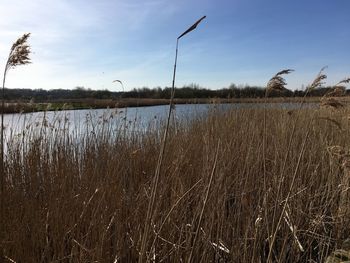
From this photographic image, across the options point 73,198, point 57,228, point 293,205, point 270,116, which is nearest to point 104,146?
point 73,198

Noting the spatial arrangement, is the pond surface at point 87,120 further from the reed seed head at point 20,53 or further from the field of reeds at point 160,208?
the reed seed head at point 20,53

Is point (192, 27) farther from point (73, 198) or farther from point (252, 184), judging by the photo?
point (252, 184)

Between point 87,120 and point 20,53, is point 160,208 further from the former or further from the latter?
point 87,120

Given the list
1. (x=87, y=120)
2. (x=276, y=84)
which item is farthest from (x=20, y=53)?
(x=87, y=120)

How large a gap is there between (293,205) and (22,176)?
7.86 feet

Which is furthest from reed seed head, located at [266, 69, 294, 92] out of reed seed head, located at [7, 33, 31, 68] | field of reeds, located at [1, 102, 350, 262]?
reed seed head, located at [7, 33, 31, 68]

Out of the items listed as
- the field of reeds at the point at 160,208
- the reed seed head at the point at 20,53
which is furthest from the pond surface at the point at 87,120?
the reed seed head at the point at 20,53

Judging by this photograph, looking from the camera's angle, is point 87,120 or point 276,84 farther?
point 87,120

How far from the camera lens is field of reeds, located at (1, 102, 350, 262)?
76.0 inches

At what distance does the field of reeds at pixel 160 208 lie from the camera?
1931 millimetres

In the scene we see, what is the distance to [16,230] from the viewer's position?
206 cm

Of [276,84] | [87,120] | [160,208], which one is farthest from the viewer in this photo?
[87,120]

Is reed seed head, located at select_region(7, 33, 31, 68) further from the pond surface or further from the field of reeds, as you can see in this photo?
the pond surface

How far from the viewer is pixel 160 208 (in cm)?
250
